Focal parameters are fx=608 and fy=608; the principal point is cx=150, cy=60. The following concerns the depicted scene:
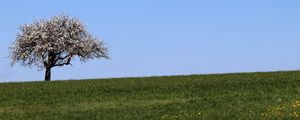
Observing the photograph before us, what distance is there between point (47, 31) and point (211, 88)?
41.3m

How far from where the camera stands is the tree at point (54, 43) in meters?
76.4

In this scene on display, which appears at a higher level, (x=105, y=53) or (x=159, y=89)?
(x=105, y=53)

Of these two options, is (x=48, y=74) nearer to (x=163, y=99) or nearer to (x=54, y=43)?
(x=54, y=43)

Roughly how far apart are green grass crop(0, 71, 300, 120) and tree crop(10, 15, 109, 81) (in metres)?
27.2

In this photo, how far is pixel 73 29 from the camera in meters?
80.5

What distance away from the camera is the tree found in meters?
76.4

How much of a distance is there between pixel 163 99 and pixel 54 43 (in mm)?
41857

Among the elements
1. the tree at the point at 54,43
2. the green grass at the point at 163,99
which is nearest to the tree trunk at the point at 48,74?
the tree at the point at 54,43

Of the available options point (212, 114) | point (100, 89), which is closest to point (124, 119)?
point (212, 114)

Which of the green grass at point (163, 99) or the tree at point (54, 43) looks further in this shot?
the tree at point (54, 43)

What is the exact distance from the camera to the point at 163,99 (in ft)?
121

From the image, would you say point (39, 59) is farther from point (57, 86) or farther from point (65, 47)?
point (57, 86)

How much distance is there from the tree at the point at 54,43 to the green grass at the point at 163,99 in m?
27.2

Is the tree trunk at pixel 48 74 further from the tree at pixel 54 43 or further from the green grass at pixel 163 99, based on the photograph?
the green grass at pixel 163 99
